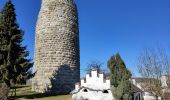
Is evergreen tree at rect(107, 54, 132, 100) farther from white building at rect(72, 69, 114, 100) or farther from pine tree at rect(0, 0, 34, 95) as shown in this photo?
pine tree at rect(0, 0, 34, 95)

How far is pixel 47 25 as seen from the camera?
33406 millimetres

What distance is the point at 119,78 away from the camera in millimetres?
24141

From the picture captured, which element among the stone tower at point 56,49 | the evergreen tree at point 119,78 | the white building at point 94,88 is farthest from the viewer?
the stone tower at point 56,49

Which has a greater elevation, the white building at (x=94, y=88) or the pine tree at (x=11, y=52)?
the pine tree at (x=11, y=52)

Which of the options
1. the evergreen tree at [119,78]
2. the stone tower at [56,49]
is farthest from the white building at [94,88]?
the stone tower at [56,49]

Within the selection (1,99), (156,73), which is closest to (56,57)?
(1,99)

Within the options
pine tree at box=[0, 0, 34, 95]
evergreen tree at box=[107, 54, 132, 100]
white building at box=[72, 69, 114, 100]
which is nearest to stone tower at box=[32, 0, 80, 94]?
pine tree at box=[0, 0, 34, 95]

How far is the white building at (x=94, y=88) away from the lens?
81.6 ft

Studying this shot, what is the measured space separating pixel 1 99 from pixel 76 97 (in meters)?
6.67

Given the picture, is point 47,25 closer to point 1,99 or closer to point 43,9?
point 43,9

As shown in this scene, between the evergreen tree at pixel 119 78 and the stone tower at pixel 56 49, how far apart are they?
9.01 meters

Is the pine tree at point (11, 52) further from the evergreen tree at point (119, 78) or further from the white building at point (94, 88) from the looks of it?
the evergreen tree at point (119, 78)

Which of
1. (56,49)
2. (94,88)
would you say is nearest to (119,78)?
(94,88)

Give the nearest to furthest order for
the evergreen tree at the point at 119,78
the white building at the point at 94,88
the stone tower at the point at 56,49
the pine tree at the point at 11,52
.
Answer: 1. the evergreen tree at the point at 119,78
2. the white building at the point at 94,88
3. the pine tree at the point at 11,52
4. the stone tower at the point at 56,49
